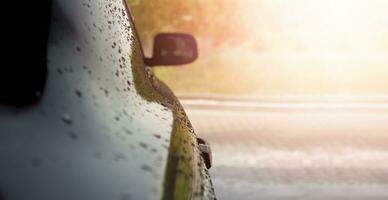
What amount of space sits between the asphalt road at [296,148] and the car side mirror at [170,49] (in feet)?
11.0

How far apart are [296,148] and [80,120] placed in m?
8.55

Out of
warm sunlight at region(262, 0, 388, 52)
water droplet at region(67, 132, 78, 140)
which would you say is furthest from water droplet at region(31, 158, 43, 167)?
warm sunlight at region(262, 0, 388, 52)

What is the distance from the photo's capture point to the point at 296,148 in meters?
10.7

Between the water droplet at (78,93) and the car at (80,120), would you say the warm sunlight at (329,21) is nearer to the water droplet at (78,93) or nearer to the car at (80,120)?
the car at (80,120)

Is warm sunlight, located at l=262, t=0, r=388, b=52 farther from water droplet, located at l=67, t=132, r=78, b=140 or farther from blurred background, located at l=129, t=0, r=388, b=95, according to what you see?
water droplet, located at l=67, t=132, r=78, b=140

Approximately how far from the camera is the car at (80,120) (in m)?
2.05

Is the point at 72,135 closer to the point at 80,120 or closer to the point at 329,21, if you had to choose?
the point at 80,120

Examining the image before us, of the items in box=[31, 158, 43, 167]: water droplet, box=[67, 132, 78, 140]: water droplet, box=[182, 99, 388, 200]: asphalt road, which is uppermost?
box=[182, 99, 388, 200]: asphalt road

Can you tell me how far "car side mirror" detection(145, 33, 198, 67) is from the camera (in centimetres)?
454

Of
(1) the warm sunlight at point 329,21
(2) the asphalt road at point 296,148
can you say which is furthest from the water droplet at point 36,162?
(1) the warm sunlight at point 329,21

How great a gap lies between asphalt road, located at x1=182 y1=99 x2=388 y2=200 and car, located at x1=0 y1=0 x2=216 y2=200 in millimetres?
5302

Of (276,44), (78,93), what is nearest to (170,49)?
(78,93)

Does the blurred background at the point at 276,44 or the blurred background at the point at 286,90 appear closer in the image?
the blurred background at the point at 286,90

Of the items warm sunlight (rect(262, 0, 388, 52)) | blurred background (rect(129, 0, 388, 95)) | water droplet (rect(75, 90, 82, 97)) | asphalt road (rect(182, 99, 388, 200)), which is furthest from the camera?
warm sunlight (rect(262, 0, 388, 52))
